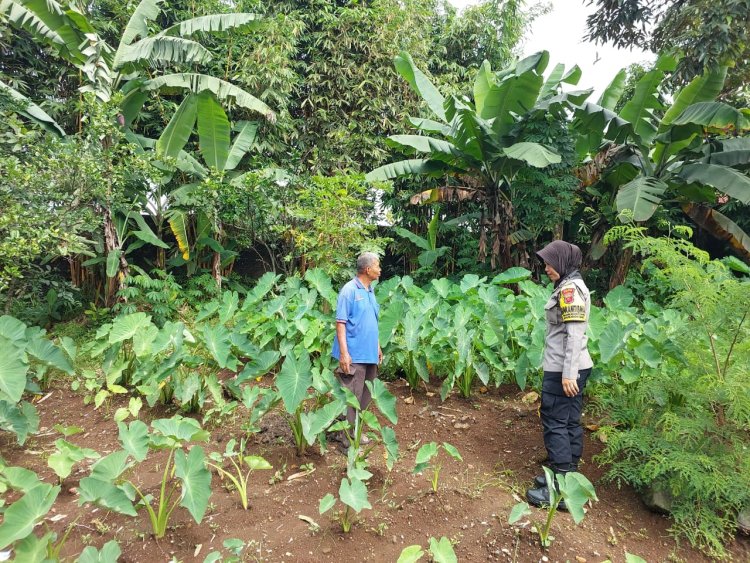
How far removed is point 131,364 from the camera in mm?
4160

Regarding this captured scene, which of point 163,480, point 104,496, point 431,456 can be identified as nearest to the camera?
point 104,496

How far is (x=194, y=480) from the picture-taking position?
2.26 meters

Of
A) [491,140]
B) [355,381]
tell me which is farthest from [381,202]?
[355,381]

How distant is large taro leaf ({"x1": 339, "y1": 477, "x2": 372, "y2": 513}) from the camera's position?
219 cm

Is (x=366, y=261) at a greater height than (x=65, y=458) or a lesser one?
greater

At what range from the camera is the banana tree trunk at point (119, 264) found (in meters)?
6.11

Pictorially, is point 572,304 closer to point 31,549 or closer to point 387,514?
point 387,514

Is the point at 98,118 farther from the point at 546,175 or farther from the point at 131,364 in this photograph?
the point at 546,175

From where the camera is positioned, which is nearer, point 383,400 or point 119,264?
point 383,400

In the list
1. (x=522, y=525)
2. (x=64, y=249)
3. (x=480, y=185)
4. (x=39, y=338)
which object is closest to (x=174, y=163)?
(x=64, y=249)

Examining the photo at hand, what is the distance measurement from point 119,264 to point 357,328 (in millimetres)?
4571

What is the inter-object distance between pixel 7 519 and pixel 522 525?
244 centimetres

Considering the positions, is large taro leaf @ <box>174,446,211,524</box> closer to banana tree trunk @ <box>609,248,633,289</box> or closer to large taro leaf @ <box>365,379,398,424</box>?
large taro leaf @ <box>365,379,398,424</box>

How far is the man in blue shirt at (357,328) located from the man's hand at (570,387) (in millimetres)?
1281
